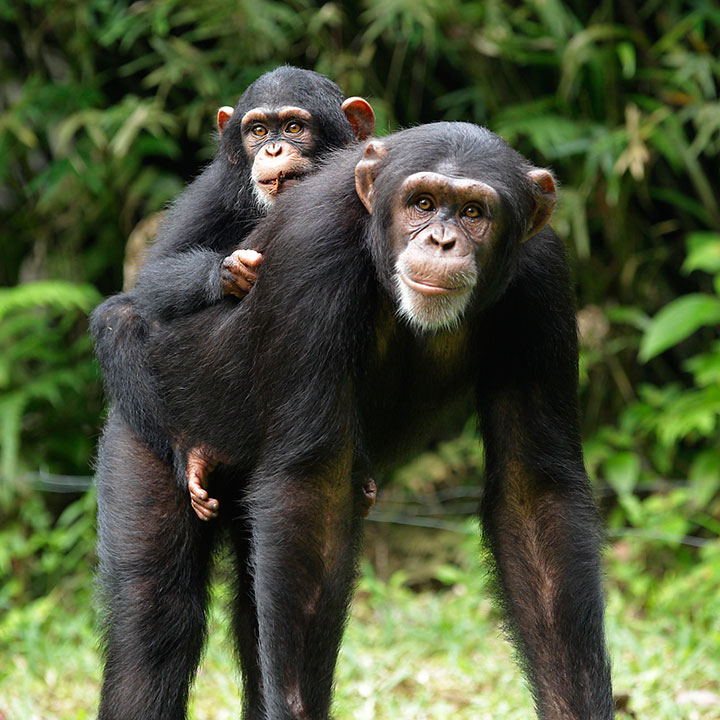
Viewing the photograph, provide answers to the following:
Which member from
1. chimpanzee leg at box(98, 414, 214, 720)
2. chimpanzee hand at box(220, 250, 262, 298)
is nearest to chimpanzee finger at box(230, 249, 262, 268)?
chimpanzee hand at box(220, 250, 262, 298)

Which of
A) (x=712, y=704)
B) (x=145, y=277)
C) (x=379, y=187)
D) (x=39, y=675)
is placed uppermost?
(x=379, y=187)

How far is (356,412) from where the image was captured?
3.84 meters

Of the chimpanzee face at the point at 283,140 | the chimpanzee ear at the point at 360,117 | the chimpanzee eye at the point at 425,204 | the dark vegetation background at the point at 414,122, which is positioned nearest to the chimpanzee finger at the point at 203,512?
the chimpanzee face at the point at 283,140

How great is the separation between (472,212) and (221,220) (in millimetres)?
1545

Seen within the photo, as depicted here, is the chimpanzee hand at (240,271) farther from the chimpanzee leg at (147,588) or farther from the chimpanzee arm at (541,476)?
the chimpanzee arm at (541,476)

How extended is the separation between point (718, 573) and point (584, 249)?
2.61 metres

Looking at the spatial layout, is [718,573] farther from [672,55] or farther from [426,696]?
[672,55]

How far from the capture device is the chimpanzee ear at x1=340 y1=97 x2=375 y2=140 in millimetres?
4966

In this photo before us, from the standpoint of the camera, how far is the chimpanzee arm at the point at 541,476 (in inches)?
153

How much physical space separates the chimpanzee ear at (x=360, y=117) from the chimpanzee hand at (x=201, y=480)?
1655mm

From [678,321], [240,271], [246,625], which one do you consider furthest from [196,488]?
[678,321]

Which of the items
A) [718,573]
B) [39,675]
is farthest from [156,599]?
[718,573]

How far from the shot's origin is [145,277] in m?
4.61

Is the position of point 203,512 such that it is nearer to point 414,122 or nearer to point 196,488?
point 196,488
